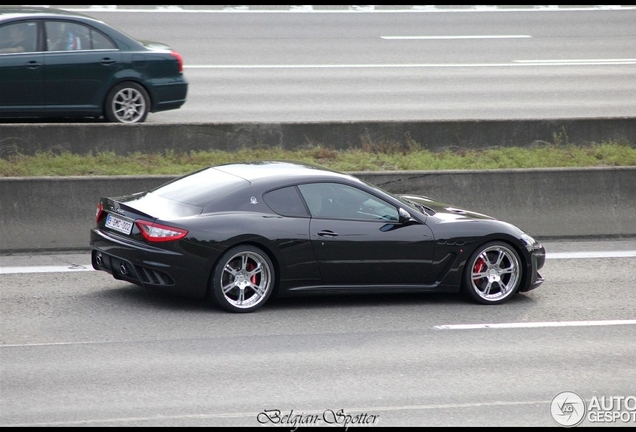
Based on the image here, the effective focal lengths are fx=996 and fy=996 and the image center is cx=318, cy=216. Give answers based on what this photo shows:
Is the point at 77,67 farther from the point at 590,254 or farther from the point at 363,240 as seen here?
the point at 590,254

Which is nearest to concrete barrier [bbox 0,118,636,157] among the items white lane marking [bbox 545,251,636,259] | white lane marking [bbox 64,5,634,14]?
white lane marking [bbox 545,251,636,259]

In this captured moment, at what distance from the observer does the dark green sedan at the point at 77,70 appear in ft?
45.5

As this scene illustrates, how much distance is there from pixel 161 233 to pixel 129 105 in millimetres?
6557

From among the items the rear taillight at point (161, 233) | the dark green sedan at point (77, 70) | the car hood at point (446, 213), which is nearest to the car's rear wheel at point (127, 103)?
the dark green sedan at point (77, 70)

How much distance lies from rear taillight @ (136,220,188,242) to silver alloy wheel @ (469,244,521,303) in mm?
2826

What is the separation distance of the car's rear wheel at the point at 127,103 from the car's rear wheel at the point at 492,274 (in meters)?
7.02

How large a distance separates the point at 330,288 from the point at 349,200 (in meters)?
0.85

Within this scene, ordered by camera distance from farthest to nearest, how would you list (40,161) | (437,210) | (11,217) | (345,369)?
(40,161) < (11,217) < (437,210) < (345,369)

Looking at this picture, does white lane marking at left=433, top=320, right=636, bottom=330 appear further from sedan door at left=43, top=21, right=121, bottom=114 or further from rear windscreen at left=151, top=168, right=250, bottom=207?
sedan door at left=43, top=21, right=121, bottom=114

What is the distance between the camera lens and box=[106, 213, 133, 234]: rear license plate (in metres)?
8.84

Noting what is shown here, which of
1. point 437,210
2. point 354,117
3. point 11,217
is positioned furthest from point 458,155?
point 11,217

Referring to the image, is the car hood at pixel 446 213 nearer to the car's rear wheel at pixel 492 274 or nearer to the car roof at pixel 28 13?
the car's rear wheel at pixel 492 274

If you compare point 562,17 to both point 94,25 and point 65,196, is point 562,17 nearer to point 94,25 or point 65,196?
point 94,25

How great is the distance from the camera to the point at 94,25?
1445 centimetres
